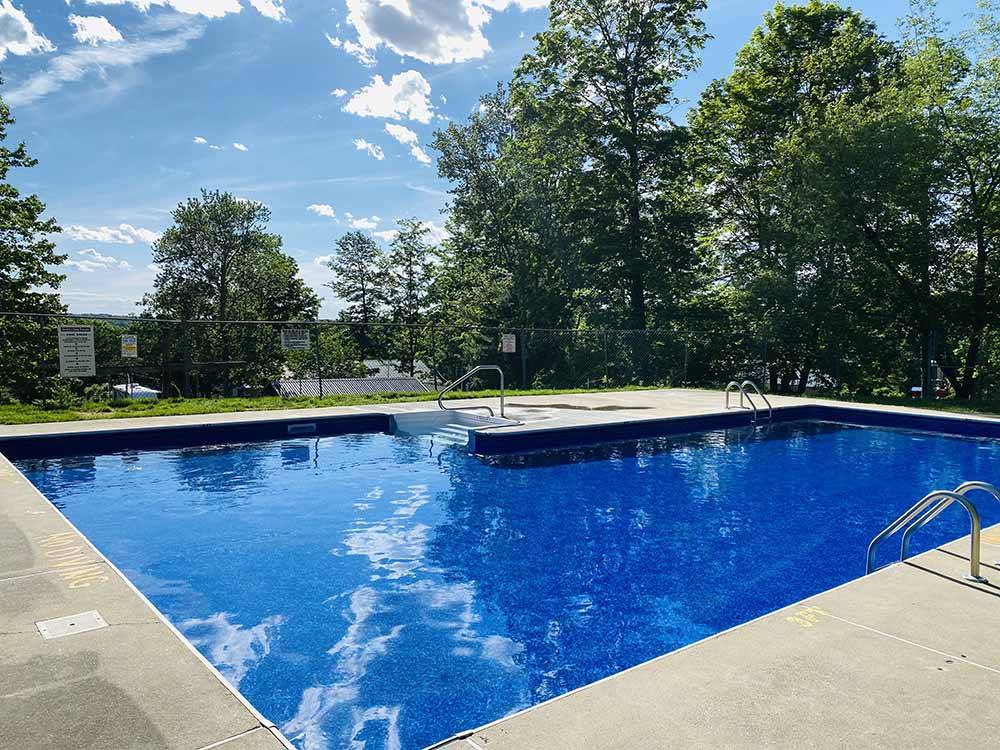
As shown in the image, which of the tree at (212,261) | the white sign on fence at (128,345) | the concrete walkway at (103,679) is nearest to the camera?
the concrete walkway at (103,679)

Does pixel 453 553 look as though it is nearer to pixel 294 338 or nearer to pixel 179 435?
pixel 179 435

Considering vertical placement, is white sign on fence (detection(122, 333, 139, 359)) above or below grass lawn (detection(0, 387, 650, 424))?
above

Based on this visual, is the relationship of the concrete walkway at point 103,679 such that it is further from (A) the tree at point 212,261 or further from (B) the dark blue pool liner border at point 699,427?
(A) the tree at point 212,261

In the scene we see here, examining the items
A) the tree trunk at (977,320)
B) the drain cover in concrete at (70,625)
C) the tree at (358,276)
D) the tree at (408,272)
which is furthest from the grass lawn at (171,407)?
the tree at (358,276)

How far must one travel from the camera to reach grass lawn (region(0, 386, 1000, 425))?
33.3ft

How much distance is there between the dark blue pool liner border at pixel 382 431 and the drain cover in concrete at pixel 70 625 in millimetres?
6356

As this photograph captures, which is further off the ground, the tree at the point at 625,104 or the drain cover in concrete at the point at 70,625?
the tree at the point at 625,104

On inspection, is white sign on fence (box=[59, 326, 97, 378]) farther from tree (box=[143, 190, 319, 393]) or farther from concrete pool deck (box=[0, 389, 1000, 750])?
tree (box=[143, 190, 319, 393])

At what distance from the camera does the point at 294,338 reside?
1371 cm

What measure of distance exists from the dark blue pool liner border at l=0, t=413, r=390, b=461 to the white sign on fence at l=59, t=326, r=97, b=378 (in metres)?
2.64

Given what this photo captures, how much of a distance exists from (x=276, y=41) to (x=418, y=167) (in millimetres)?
16199

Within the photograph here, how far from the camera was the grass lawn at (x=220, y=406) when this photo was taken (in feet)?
33.3

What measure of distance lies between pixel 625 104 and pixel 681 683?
2270 centimetres

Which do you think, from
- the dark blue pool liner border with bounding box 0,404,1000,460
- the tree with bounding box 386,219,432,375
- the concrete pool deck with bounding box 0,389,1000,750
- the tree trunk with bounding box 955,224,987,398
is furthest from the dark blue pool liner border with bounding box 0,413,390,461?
the tree with bounding box 386,219,432,375
